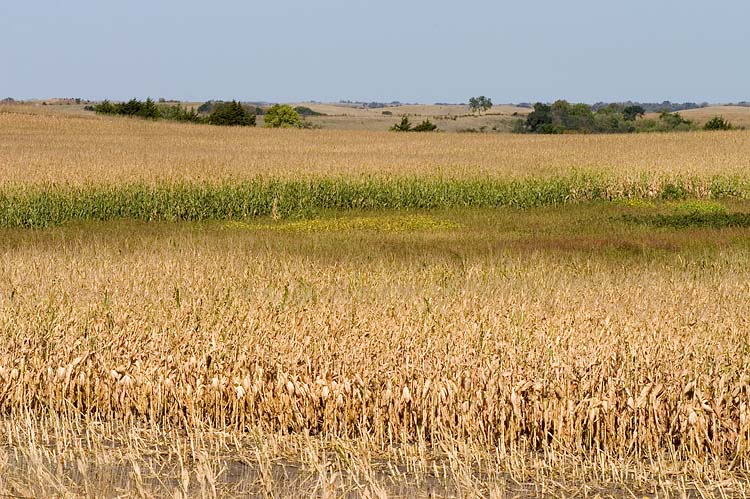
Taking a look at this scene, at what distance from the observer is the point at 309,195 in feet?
90.6

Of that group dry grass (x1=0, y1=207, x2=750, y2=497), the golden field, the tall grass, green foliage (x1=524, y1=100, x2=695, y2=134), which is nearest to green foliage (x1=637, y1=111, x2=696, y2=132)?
green foliage (x1=524, y1=100, x2=695, y2=134)

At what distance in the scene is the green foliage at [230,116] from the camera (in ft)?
250

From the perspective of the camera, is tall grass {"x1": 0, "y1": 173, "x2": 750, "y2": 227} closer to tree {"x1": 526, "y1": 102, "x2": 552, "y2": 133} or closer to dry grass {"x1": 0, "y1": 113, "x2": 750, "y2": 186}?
dry grass {"x1": 0, "y1": 113, "x2": 750, "y2": 186}

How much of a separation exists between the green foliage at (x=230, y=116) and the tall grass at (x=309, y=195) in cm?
4830

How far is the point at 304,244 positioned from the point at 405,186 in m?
9.26

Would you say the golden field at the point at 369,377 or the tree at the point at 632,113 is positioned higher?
the tree at the point at 632,113

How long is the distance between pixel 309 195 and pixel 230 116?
50102mm

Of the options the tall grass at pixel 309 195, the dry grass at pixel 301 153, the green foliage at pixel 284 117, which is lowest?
the tall grass at pixel 309 195

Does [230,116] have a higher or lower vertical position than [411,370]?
higher

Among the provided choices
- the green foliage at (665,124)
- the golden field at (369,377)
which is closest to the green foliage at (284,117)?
the green foliage at (665,124)

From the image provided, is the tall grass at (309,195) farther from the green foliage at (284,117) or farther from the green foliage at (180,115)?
the green foliage at (284,117)

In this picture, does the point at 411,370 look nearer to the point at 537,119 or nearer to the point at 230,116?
the point at 230,116

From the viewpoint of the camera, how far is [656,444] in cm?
743

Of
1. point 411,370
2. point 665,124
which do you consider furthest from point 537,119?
point 411,370
